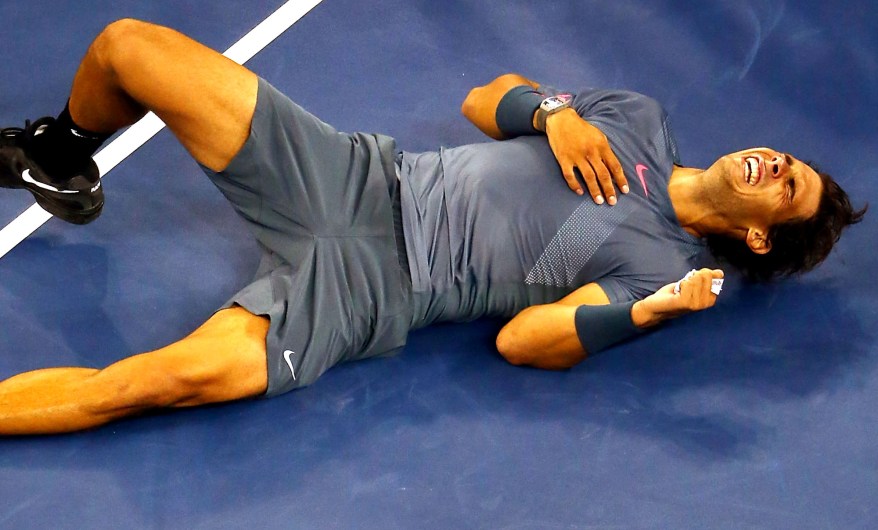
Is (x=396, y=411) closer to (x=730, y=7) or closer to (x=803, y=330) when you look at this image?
(x=803, y=330)

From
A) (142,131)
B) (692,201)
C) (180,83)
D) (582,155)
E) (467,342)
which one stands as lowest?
(467,342)

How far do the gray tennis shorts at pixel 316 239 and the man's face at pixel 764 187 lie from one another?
762 millimetres

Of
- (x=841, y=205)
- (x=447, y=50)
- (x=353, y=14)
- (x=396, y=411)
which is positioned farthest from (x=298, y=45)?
(x=841, y=205)

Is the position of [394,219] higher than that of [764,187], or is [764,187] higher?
[764,187]

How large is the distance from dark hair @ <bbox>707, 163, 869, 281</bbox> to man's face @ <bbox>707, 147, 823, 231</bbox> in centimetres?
4

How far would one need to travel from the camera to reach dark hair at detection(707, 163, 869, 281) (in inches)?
102

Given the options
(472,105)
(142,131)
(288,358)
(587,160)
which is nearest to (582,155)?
(587,160)

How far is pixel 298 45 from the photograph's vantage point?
315 cm

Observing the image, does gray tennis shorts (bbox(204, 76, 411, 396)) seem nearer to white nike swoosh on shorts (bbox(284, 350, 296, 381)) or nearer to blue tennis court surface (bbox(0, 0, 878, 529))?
white nike swoosh on shorts (bbox(284, 350, 296, 381))

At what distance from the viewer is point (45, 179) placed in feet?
7.97

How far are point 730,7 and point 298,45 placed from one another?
1.26 metres

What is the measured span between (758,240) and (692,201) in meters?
0.19

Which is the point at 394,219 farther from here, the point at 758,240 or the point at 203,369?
the point at 758,240

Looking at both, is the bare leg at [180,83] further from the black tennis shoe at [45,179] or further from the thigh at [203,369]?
the thigh at [203,369]
